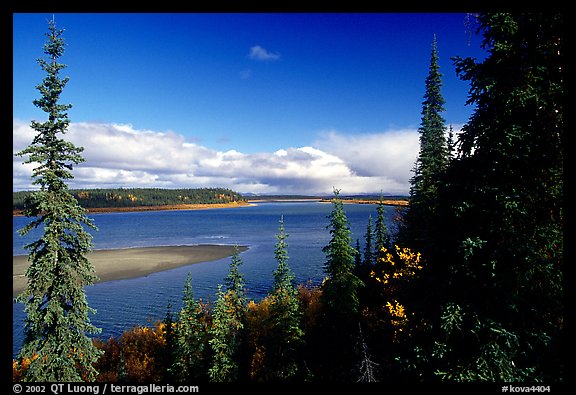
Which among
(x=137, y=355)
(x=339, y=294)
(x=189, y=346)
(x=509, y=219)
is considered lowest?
(x=137, y=355)

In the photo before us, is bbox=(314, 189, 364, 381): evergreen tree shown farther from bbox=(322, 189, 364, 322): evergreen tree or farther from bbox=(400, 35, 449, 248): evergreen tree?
bbox=(400, 35, 449, 248): evergreen tree

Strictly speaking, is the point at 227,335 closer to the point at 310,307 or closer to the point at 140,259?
the point at 310,307

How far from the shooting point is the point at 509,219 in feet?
18.7

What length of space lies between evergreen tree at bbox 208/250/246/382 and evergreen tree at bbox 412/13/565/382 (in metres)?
18.1

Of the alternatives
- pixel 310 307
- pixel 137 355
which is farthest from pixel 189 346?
pixel 310 307

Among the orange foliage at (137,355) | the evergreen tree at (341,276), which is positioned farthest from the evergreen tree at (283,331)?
the orange foliage at (137,355)

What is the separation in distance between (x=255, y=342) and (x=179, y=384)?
87.3ft

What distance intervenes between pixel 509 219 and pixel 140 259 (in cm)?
6628

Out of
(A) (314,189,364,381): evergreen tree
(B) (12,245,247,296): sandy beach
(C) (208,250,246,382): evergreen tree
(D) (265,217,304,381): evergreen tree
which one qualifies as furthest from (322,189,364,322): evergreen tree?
(B) (12,245,247,296): sandy beach

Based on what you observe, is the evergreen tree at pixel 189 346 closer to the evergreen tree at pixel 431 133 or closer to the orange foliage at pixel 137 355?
the orange foliage at pixel 137 355

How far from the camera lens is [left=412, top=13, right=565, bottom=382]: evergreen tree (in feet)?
17.4

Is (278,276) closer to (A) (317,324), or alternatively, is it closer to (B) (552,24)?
(A) (317,324)

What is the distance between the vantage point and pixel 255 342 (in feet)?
91.8
